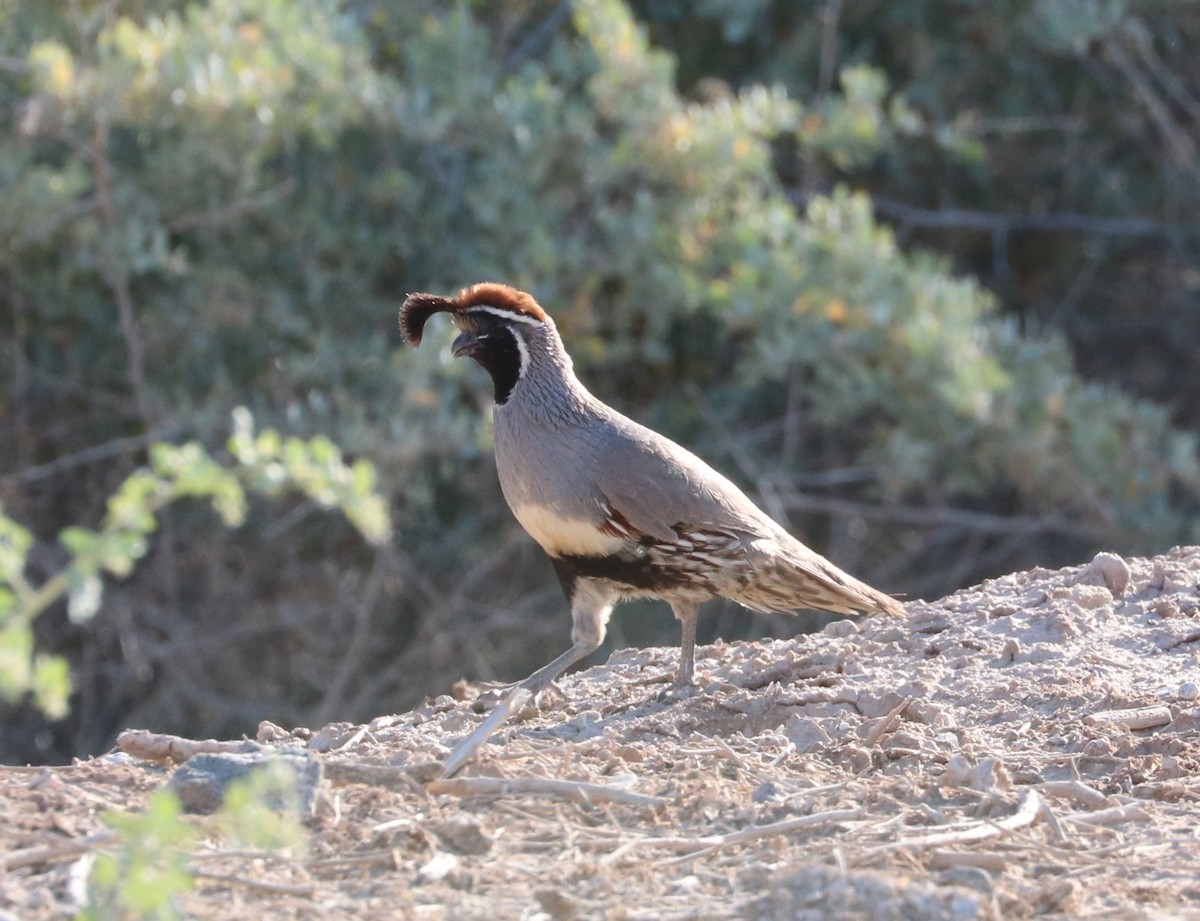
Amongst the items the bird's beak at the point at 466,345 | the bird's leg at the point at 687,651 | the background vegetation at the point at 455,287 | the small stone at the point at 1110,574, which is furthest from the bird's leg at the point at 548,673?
the background vegetation at the point at 455,287

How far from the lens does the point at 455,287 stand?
27.3 ft

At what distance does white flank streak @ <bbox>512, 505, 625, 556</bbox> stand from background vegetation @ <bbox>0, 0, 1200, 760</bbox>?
111 inches

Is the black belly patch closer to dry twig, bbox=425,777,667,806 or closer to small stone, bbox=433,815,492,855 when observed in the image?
dry twig, bbox=425,777,667,806

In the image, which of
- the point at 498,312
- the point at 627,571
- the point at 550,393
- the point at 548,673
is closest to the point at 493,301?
the point at 498,312

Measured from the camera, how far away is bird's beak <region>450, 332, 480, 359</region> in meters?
5.27

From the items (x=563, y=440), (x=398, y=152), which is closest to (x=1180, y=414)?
(x=398, y=152)

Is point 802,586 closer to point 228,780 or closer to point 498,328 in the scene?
point 498,328

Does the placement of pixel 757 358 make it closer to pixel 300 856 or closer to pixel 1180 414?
pixel 1180 414

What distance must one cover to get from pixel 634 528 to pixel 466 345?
0.88 metres

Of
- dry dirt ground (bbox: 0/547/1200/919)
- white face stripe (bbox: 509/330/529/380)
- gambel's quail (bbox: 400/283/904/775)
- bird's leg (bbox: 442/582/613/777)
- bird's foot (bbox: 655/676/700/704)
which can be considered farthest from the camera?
white face stripe (bbox: 509/330/529/380)

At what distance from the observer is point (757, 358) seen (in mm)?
8391

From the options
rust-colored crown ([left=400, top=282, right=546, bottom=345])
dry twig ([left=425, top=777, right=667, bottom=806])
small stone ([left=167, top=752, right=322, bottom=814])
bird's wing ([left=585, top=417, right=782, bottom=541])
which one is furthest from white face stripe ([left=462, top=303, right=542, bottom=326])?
small stone ([left=167, top=752, right=322, bottom=814])

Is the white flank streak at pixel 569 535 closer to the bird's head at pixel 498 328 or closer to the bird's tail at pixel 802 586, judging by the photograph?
the bird's tail at pixel 802 586

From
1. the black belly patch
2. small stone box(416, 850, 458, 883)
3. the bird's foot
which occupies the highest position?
the black belly patch
